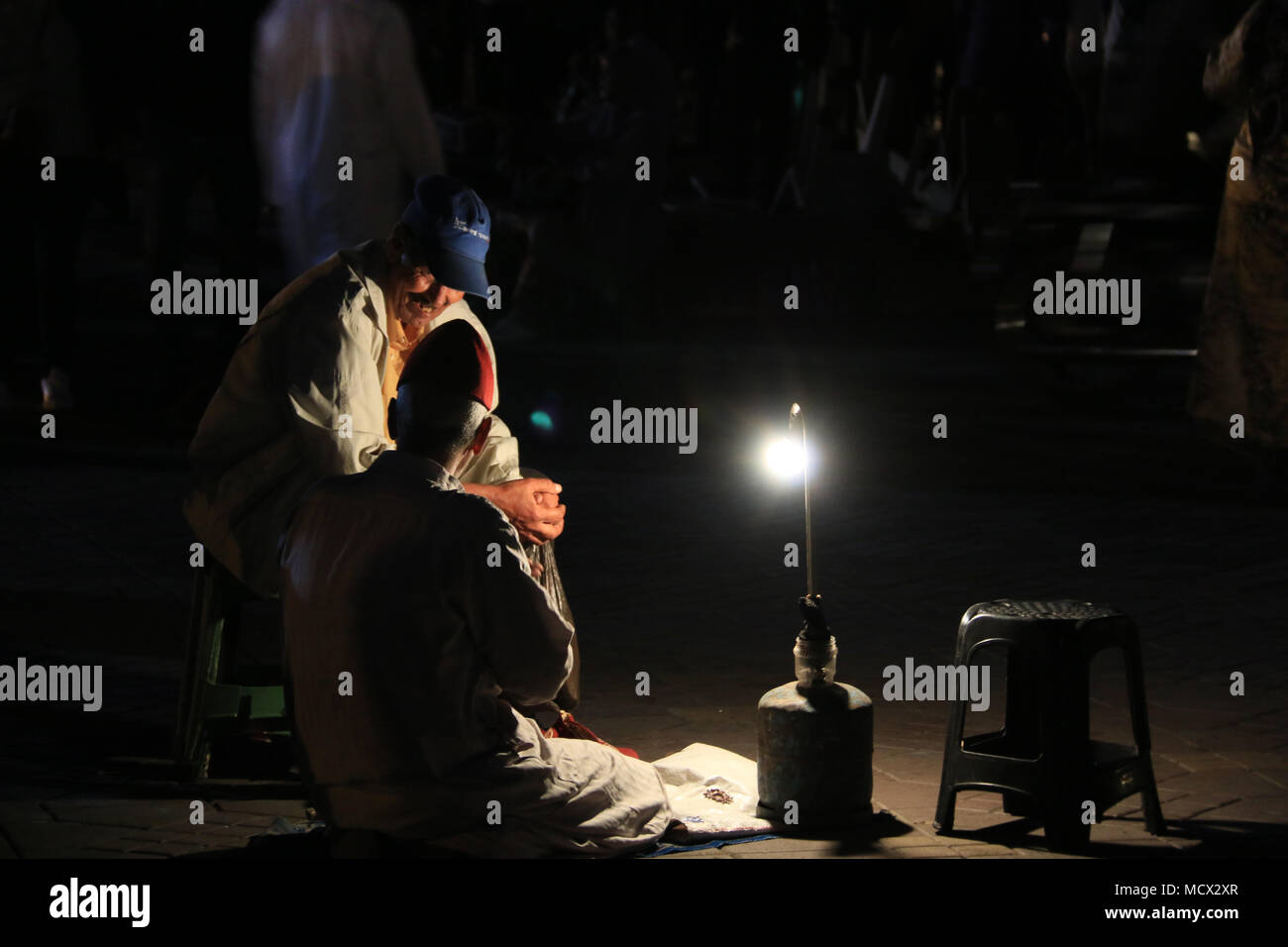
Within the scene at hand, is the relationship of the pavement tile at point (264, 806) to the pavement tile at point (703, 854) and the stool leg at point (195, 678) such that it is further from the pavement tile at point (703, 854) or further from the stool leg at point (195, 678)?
the pavement tile at point (703, 854)

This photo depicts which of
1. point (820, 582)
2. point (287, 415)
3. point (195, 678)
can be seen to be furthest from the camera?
point (820, 582)

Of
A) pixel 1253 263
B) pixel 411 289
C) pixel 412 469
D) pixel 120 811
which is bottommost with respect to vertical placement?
pixel 120 811

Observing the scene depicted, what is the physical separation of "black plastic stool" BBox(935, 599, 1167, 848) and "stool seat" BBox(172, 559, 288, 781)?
69.4 inches

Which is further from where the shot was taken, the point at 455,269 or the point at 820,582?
the point at 820,582

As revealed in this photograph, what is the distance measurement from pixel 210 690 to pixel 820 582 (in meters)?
2.97

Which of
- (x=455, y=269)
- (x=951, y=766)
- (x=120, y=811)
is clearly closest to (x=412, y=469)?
(x=455, y=269)

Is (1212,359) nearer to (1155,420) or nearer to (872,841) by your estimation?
(1155,420)

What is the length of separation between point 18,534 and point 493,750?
4.43m

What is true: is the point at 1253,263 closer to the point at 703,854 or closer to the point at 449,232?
the point at 449,232

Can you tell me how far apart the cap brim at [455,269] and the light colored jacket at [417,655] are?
0.94m

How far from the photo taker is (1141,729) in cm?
486

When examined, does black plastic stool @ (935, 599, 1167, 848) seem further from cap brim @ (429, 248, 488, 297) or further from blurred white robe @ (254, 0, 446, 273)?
blurred white robe @ (254, 0, 446, 273)

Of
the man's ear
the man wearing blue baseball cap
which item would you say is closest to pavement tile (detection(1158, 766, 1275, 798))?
the man wearing blue baseball cap

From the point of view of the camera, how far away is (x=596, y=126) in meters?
14.8
